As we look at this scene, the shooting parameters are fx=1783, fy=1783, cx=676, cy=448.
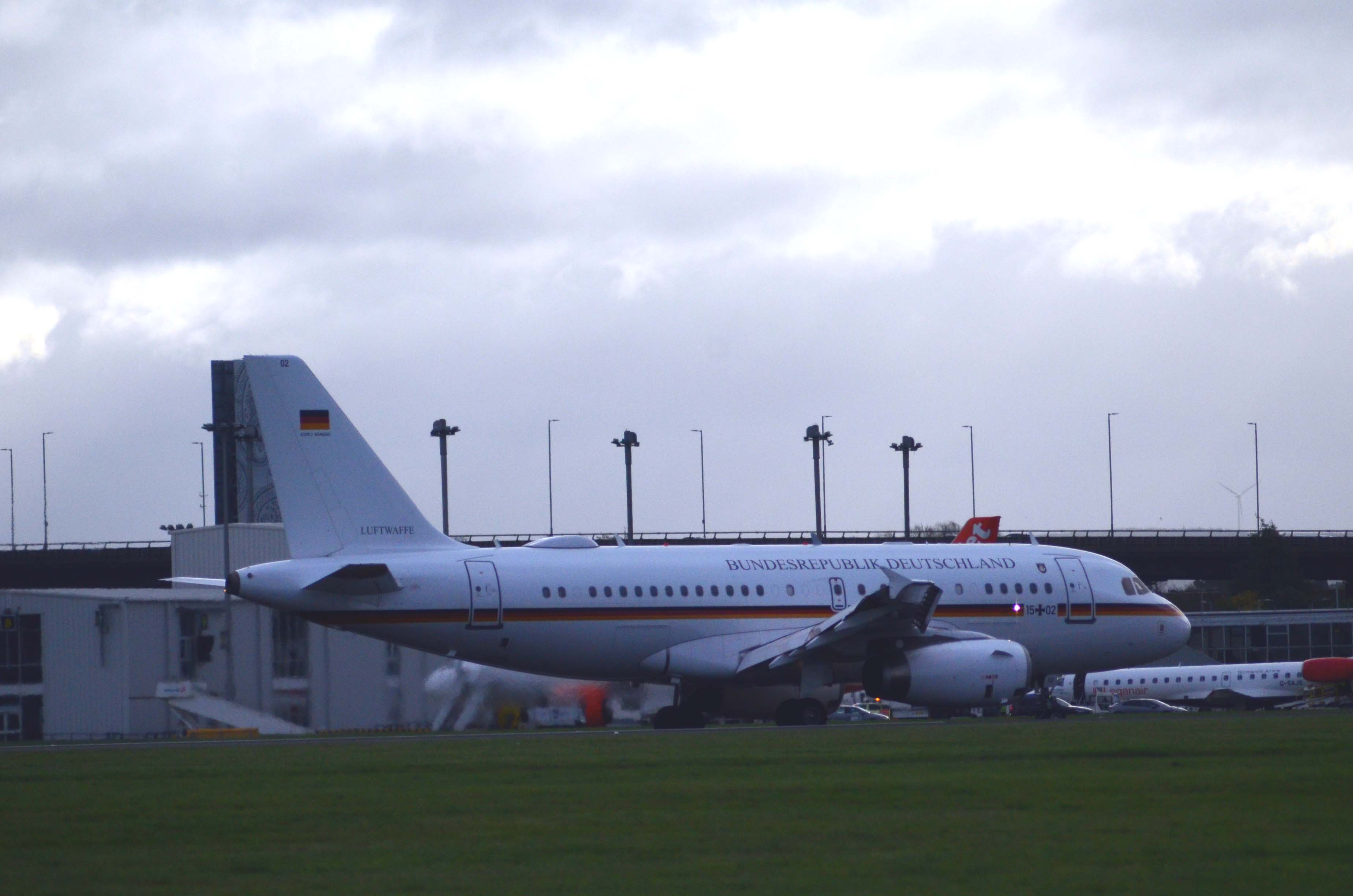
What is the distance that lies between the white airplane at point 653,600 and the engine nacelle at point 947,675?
4 centimetres

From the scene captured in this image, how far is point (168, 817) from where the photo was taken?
15875 millimetres

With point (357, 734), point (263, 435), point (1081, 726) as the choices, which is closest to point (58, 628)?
point (357, 734)

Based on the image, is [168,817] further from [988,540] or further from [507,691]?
[988,540]

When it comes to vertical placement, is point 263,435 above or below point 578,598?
above

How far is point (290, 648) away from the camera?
4772 centimetres

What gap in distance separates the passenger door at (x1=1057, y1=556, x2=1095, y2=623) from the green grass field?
53.4 feet

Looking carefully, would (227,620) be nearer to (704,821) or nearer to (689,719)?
(689,719)

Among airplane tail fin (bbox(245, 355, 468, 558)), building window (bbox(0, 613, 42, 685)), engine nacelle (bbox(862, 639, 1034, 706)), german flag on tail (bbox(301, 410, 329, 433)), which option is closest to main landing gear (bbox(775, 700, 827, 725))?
engine nacelle (bbox(862, 639, 1034, 706))

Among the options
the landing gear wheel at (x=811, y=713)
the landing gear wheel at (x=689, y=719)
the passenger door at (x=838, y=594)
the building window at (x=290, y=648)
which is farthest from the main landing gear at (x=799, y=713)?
the building window at (x=290, y=648)

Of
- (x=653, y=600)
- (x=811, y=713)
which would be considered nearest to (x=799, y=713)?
(x=811, y=713)

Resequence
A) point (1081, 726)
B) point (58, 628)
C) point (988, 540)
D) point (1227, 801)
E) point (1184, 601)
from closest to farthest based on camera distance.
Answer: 1. point (1227, 801)
2. point (1081, 726)
3. point (58, 628)
4. point (988, 540)
5. point (1184, 601)

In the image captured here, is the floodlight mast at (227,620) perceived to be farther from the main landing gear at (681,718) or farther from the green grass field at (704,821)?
the green grass field at (704,821)

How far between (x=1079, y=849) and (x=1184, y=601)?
12790 centimetres

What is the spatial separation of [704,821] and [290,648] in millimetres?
34574
